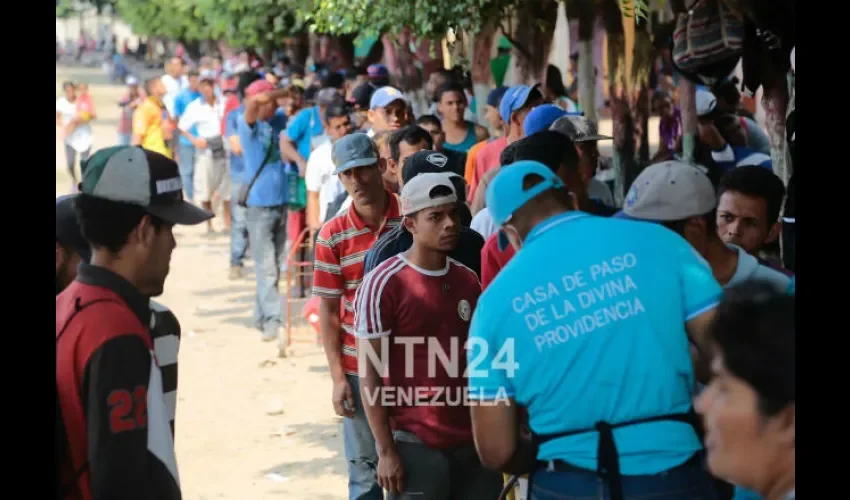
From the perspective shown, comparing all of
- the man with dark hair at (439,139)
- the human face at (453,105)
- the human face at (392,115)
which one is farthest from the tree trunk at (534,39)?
the human face at (392,115)

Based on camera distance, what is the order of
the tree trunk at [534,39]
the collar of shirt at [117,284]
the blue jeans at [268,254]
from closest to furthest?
the collar of shirt at [117,284] < the blue jeans at [268,254] < the tree trunk at [534,39]

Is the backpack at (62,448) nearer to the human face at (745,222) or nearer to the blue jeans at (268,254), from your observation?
the human face at (745,222)

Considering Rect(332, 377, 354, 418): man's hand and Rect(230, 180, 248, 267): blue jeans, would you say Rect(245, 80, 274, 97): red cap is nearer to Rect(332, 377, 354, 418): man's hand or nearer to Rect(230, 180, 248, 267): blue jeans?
Rect(230, 180, 248, 267): blue jeans

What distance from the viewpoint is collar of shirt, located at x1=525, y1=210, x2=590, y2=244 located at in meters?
4.17

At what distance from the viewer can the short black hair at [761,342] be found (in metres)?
3.19

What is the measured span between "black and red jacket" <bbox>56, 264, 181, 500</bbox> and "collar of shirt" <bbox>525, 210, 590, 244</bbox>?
1.22m

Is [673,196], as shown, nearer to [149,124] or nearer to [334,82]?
[334,82]

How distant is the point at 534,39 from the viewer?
14.2 m

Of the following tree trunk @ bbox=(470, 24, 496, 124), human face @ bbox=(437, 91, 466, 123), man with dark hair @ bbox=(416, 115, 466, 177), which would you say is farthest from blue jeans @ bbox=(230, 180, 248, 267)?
man with dark hair @ bbox=(416, 115, 466, 177)

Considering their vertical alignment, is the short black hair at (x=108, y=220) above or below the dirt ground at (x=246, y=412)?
above

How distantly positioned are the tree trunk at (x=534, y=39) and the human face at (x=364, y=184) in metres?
7.56
